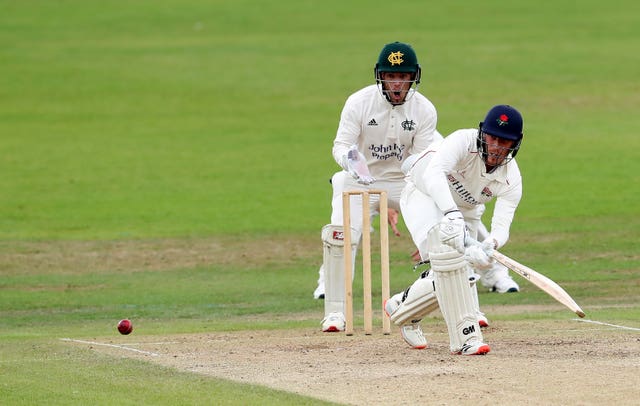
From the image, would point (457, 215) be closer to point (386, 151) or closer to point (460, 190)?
point (460, 190)

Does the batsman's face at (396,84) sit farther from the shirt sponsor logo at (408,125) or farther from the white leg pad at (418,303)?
the white leg pad at (418,303)

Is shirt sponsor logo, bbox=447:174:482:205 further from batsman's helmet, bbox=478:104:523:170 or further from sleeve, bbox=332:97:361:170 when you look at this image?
sleeve, bbox=332:97:361:170

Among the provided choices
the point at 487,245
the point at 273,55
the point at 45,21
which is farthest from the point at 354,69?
the point at 487,245

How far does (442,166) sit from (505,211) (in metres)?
0.50

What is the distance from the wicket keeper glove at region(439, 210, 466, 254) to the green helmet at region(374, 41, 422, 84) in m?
1.92

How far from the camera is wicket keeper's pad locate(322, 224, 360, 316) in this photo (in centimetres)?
930

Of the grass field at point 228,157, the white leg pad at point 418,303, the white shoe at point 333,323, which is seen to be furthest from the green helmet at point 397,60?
the grass field at point 228,157

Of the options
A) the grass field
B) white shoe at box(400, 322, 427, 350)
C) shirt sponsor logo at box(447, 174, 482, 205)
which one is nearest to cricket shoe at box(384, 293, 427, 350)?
white shoe at box(400, 322, 427, 350)

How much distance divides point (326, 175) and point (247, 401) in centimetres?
1379

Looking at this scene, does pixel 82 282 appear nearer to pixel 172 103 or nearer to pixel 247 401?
pixel 247 401

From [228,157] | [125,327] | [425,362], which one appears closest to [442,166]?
[425,362]

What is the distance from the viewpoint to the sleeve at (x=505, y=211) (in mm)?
7875

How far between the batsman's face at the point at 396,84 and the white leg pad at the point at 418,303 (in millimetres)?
1830

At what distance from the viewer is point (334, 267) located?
934cm
